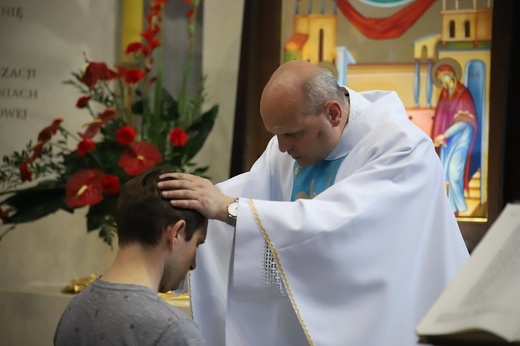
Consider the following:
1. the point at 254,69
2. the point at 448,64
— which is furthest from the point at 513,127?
the point at 254,69

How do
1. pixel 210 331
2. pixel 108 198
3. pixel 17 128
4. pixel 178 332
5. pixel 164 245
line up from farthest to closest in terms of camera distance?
pixel 17 128 < pixel 108 198 < pixel 210 331 < pixel 164 245 < pixel 178 332

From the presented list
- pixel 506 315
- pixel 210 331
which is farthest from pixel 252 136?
pixel 506 315

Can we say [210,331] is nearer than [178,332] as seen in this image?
No

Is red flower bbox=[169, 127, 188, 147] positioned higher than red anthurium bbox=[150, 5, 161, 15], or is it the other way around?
red anthurium bbox=[150, 5, 161, 15]

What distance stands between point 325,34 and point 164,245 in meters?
3.28

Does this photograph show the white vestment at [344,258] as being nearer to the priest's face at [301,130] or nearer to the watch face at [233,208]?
the watch face at [233,208]

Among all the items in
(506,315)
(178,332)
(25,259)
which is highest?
(506,315)

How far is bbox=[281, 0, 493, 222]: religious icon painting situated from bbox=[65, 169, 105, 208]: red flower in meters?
1.41

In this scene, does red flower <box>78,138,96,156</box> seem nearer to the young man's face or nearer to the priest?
the priest

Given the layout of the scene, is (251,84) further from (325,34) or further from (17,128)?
(17,128)

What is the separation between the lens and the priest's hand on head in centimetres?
271

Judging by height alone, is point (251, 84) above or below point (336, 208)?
above

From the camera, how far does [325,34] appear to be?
563 cm

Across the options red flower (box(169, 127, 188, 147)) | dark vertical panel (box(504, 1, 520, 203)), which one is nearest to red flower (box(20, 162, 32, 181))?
red flower (box(169, 127, 188, 147))
